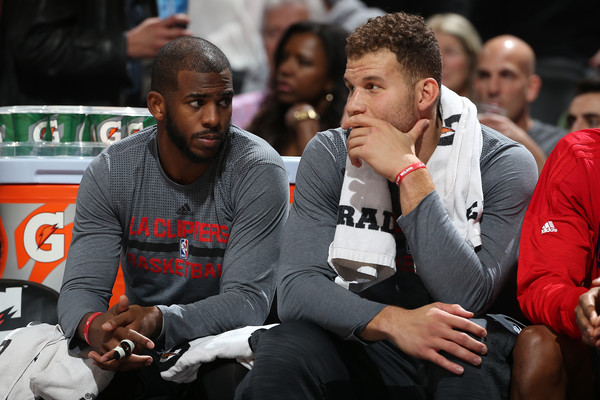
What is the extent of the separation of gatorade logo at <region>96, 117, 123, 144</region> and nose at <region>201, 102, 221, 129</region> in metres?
0.62

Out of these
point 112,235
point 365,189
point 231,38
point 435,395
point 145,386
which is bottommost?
point 145,386

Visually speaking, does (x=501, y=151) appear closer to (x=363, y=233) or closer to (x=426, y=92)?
(x=426, y=92)

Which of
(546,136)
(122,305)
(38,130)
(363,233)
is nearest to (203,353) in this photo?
(122,305)

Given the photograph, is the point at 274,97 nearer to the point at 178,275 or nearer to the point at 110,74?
the point at 110,74

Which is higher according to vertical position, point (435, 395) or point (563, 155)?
point (563, 155)

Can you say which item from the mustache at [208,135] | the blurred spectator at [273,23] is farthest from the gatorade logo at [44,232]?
the blurred spectator at [273,23]

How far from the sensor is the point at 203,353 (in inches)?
89.7

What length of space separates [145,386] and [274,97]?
2.14 metres

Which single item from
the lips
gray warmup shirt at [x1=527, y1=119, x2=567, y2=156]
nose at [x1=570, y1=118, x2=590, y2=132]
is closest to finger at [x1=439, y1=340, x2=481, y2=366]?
nose at [x1=570, y1=118, x2=590, y2=132]

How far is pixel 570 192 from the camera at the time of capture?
7.40ft

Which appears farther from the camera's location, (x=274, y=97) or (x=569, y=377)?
(x=274, y=97)

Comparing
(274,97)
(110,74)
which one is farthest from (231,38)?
(110,74)

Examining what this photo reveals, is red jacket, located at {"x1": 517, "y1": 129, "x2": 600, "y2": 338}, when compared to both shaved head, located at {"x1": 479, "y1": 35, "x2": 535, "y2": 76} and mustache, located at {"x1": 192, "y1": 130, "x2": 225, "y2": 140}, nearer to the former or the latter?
mustache, located at {"x1": 192, "y1": 130, "x2": 225, "y2": 140}

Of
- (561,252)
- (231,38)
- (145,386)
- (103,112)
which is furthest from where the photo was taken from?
(231,38)
